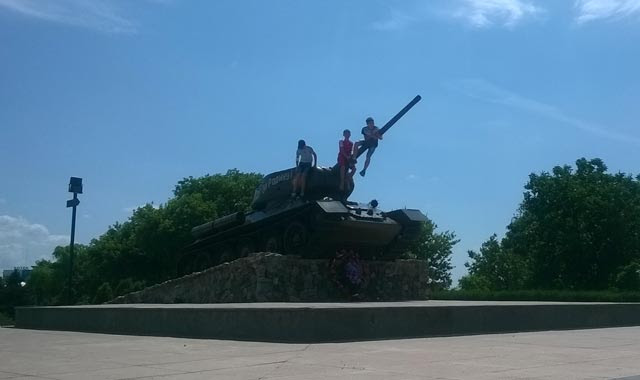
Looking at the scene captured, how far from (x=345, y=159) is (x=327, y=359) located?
12084mm

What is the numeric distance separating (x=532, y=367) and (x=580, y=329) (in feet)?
26.1

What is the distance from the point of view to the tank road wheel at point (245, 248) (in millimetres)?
22750

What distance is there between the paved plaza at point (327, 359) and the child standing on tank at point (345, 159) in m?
8.69

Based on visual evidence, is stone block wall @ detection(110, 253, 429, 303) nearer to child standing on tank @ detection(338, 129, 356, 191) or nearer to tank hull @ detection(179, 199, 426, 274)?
tank hull @ detection(179, 199, 426, 274)

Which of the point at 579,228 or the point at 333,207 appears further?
the point at 579,228

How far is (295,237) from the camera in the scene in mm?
20734

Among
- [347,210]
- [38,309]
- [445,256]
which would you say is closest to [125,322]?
[38,309]

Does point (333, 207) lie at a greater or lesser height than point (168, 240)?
lesser

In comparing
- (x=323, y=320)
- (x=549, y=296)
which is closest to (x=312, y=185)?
(x=323, y=320)

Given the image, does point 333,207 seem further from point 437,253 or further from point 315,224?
point 437,253

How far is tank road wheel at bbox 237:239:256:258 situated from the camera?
896 inches

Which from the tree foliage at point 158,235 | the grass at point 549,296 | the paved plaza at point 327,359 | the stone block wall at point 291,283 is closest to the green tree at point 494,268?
the tree foliage at point 158,235

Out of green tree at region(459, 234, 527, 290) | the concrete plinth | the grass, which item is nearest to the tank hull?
the grass

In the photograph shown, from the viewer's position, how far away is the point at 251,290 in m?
19.7
